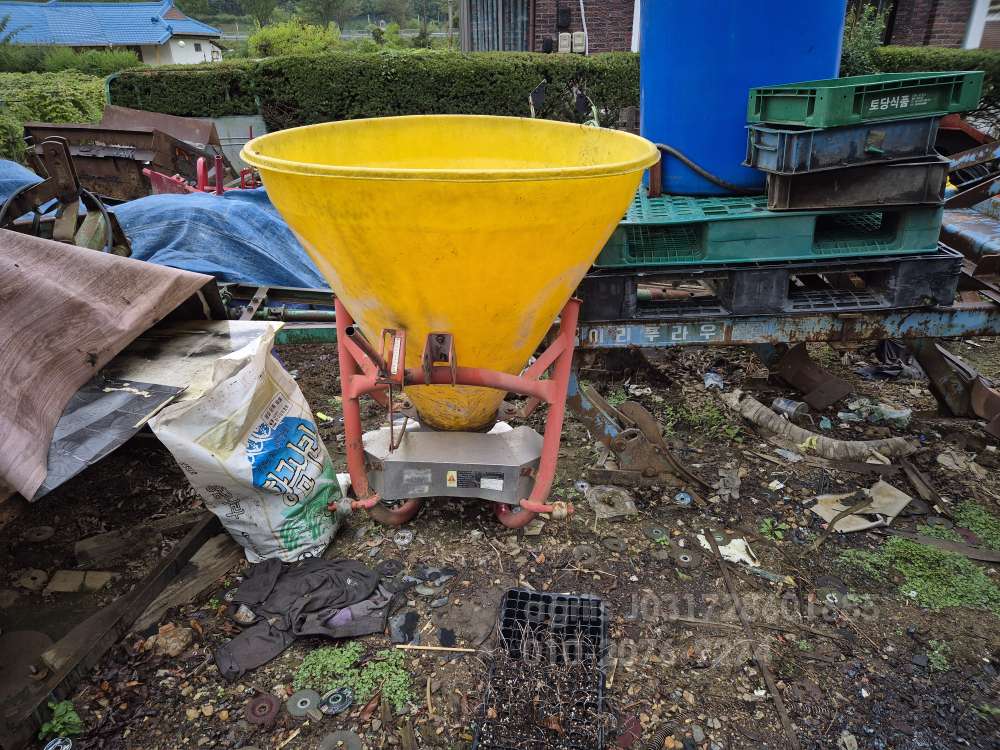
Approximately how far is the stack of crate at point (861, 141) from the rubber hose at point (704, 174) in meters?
0.33

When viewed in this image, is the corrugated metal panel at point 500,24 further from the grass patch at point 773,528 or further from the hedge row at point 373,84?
the grass patch at point 773,528

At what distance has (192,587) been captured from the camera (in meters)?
2.66

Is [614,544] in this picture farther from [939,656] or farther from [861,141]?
[861,141]

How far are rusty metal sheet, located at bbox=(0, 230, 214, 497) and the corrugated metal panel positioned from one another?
11.9 meters

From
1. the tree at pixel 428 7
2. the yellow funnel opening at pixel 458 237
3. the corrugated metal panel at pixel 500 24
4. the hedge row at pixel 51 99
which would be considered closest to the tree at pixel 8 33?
the hedge row at pixel 51 99

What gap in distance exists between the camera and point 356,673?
7.60 feet

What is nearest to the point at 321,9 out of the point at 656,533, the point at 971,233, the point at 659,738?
the point at 971,233

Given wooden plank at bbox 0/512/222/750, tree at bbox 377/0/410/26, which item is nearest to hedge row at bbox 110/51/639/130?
wooden plank at bbox 0/512/222/750

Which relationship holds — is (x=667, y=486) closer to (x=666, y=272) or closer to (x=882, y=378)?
(x=666, y=272)

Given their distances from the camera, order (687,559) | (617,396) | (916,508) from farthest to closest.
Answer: (617,396)
(916,508)
(687,559)

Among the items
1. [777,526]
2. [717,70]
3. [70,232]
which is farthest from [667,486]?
[70,232]

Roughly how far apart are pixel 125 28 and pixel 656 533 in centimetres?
4582

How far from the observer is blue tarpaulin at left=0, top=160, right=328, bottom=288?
14.4 feet

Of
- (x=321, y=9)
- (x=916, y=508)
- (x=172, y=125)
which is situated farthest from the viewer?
(x=321, y=9)
